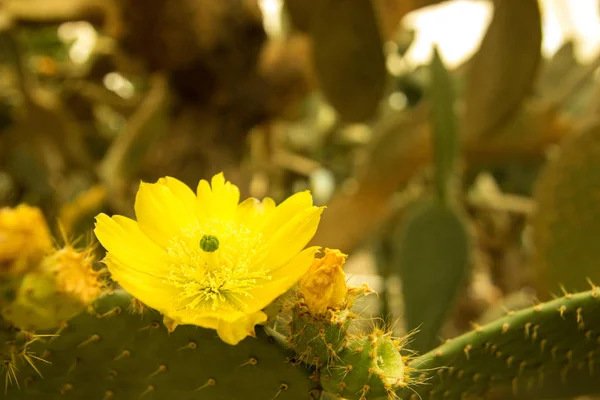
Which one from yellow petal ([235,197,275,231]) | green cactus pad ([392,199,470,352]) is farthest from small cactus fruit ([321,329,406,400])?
green cactus pad ([392,199,470,352])

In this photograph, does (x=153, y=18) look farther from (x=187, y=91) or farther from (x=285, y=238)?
(x=285, y=238)

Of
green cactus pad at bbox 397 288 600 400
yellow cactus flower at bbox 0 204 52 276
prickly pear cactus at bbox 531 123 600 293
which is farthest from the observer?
prickly pear cactus at bbox 531 123 600 293

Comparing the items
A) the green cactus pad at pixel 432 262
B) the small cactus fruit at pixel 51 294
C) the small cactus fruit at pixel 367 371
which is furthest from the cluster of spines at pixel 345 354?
the green cactus pad at pixel 432 262

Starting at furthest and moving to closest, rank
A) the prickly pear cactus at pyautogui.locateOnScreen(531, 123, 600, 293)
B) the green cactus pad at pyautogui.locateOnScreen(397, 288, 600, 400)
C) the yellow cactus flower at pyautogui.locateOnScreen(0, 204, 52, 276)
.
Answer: the prickly pear cactus at pyautogui.locateOnScreen(531, 123, 600, 293) < the green cactus pad at pyautogui.locateOnScreen(397, 288, 600, 400) < the yellow cactus flower at pyautogui.locateOnScreen(0, 204, 52, 276)

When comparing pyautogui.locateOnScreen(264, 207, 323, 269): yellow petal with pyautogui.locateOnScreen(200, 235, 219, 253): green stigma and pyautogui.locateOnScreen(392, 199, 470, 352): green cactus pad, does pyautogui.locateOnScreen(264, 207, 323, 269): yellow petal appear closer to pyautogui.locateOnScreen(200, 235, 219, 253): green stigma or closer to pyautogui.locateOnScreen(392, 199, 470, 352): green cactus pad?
pyautogui.locateOnScreen(200, 235, 219, 253): green stigma

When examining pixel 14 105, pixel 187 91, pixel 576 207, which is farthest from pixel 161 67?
pixel 576 207

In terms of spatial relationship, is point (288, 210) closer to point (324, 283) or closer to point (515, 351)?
point (324, 283)

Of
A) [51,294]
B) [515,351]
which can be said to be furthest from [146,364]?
[515,351]
